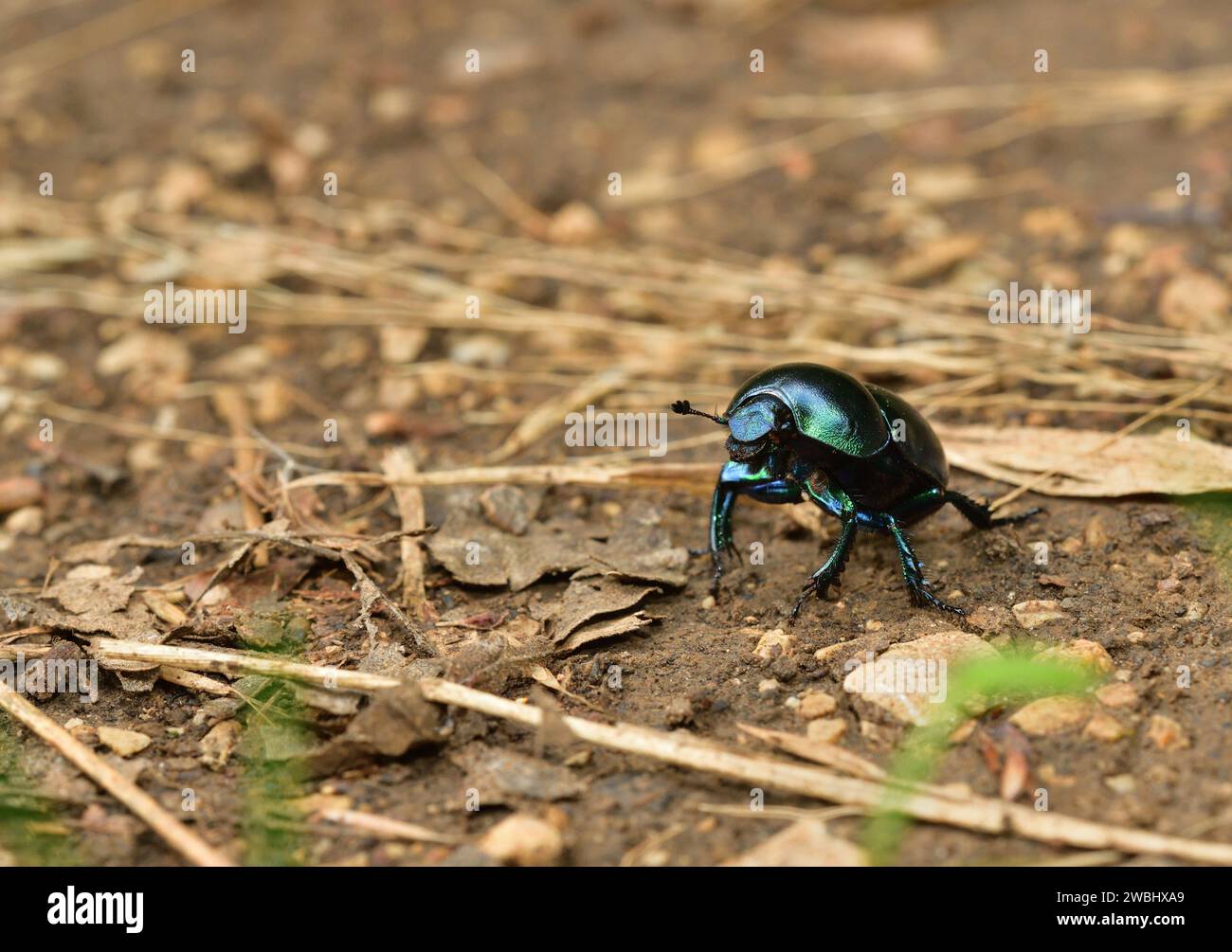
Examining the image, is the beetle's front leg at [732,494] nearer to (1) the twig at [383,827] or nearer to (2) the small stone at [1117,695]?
(2) the small stone at [1117,695]

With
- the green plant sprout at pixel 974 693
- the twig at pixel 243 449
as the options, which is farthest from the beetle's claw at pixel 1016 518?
the twig at pixel 243 449

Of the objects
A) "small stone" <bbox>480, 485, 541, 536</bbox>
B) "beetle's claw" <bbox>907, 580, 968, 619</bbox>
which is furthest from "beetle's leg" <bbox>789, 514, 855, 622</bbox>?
"small stone" <bbox>480, 485, 541, 536</bbox>

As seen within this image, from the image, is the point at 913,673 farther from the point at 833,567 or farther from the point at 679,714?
the point at 679,714

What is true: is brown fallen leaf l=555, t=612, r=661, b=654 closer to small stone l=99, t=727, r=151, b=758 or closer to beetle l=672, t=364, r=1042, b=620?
beetle l=672, t=364, r=1042, b=620

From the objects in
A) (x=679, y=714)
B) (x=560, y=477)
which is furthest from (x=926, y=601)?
(x=560, y=477)
